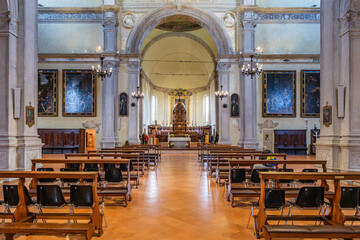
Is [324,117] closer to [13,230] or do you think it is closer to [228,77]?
Result: [13,230]

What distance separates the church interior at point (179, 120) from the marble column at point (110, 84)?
8 centimetres

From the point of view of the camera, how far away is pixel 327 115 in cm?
915

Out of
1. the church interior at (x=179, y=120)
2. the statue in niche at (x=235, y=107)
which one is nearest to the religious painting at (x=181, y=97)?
the church interior at (x=179, y=120)

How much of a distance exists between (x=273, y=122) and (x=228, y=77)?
13.7 feet

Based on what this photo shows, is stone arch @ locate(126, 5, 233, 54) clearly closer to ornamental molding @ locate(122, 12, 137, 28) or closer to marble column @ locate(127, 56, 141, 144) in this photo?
ornamental molding @ locate(122, 12, 137, 28)

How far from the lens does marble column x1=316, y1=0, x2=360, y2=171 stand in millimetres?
8375

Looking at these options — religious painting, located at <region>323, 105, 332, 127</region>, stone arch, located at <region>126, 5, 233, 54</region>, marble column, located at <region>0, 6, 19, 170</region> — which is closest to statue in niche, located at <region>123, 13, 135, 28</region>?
stone arch, located at <region>126, 5, 233, 54</region>

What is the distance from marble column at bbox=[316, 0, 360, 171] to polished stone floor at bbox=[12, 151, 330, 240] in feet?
12.8

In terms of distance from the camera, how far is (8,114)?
28.5 feet

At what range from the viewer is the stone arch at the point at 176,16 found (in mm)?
19484

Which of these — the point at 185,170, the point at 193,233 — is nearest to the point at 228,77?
the point at 185,170

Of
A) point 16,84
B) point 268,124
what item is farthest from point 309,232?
point 268,124

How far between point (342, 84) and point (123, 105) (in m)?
13.6

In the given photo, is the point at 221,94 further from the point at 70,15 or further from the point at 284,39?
the point at 70,15
